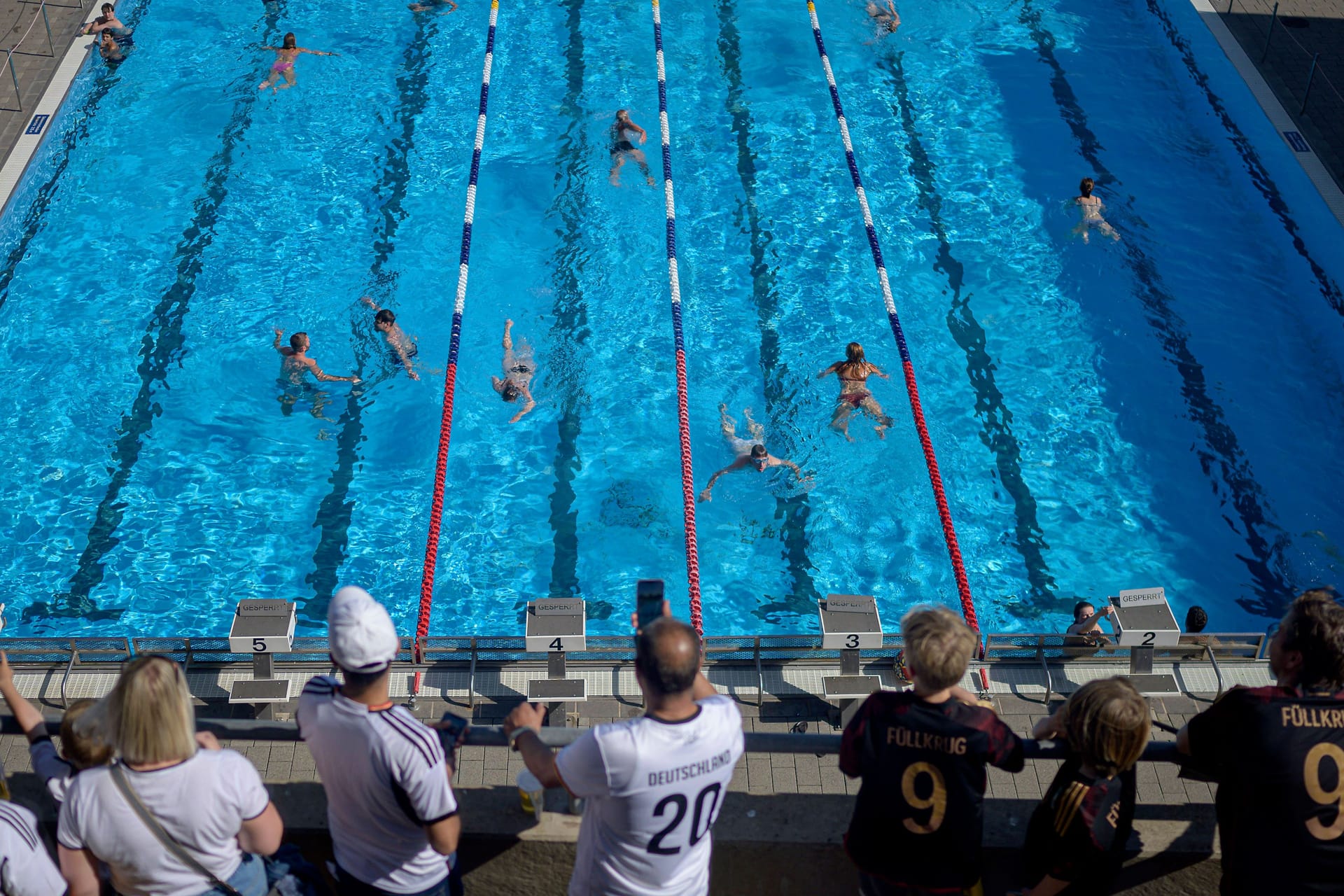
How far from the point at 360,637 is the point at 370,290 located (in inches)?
308

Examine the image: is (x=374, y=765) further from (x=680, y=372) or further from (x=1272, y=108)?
(x=1272, y=108)

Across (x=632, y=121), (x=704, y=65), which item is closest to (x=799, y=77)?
(x=704, y=65)

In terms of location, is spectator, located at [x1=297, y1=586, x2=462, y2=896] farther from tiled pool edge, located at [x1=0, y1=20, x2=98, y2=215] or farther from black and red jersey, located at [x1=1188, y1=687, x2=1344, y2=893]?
tiled pool edge, located at [x1=0, y1=20, x2=98, y2=215]

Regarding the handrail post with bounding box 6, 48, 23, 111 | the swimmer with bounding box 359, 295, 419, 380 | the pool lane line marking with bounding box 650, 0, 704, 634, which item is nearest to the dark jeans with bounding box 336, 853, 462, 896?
the pool lane line marking with bounding box 650, 0, 704, 634

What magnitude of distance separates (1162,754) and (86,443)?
825cm

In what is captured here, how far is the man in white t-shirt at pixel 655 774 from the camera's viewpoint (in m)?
2.54

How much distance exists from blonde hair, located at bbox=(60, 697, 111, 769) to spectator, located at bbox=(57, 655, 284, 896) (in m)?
0.02

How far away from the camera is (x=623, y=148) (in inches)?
447

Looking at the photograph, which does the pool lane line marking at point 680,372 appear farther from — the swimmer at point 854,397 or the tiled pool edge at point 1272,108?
the tiled pool edge at point 1272,108

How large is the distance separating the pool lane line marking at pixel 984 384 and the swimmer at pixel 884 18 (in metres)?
1.39

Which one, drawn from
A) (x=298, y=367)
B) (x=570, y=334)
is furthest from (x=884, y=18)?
(x=298, y=367)

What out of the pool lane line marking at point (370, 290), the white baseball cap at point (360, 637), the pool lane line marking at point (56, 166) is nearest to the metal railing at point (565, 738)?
the white baseball cap at point (360, 637)

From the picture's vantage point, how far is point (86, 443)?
8.91 meters

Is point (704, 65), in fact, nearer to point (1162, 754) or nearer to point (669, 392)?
point (669, 392)
